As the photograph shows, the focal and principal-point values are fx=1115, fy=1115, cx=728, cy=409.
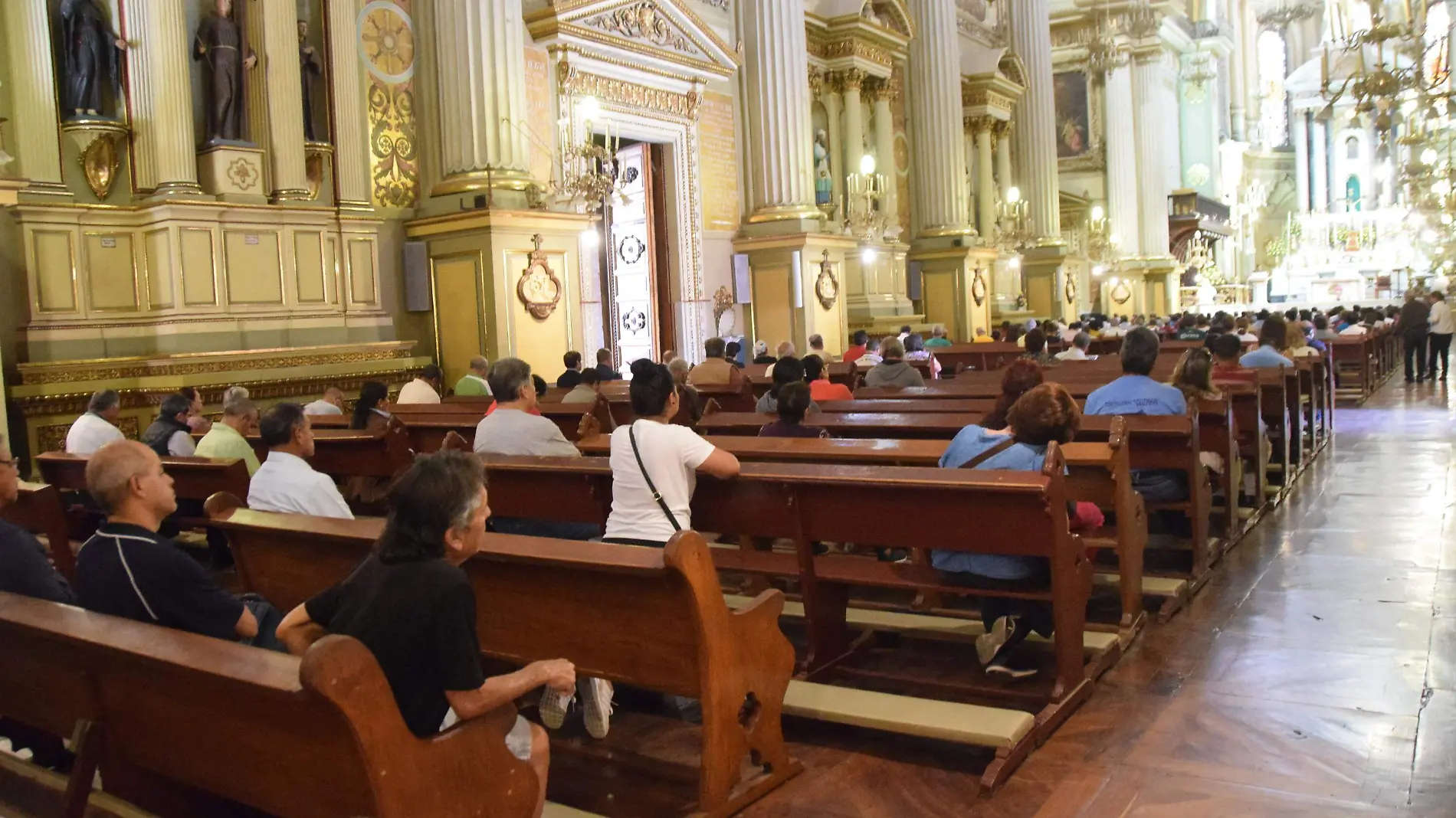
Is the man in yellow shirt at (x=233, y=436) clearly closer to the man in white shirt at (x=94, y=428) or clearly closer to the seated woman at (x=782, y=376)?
the man in white shirt at (x=94, y=428)

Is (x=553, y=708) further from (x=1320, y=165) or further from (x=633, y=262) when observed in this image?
(x=1320, y=165)

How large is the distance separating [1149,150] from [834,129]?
14.3 metres

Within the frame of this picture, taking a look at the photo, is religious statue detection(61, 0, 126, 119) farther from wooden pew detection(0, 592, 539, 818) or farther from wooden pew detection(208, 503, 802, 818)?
wooden pew detection(0, 592, 539, 818)

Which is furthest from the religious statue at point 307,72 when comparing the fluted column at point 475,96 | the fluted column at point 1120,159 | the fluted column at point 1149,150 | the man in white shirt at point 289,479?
the fluted column at point 1149,150

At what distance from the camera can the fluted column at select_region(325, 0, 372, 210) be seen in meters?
11.0

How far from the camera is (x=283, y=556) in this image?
389cm

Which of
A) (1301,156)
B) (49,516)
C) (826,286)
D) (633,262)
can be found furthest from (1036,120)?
(1301,156)

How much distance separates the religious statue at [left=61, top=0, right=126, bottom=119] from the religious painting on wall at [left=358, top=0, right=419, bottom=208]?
8.41 ft

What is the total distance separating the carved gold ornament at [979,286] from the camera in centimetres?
1995

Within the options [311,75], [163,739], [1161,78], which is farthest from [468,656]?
[1161,78]

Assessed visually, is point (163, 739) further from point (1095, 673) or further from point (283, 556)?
point (1095, 673)

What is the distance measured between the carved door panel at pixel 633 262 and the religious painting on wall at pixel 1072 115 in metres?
17.1

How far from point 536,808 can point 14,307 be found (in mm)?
8707

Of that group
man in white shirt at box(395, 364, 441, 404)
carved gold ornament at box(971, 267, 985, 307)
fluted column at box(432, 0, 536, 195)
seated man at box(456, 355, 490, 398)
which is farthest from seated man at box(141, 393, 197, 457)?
carved gold ornament at box(971, 267, 985, 307)
